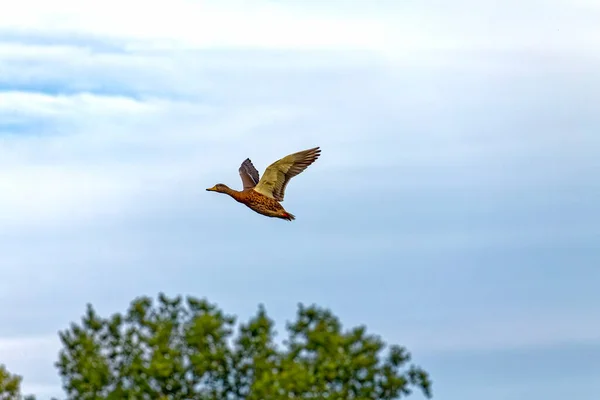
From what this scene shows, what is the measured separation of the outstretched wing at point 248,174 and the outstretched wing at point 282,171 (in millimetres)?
1769

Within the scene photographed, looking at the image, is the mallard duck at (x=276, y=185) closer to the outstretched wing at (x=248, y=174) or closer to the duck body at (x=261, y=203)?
the duck body at (x=261, y=203)

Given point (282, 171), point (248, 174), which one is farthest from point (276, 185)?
point (248, 174)

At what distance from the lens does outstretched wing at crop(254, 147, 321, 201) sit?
48.9 meters

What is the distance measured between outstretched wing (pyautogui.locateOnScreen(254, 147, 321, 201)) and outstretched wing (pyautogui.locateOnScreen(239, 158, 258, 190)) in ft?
5.80

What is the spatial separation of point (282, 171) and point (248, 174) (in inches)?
213

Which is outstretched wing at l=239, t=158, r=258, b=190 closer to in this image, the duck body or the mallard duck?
the duck body

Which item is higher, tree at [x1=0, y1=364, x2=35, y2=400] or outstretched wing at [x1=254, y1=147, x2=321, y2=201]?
outstretched wing at [x1=254, y1=147, x2=321, y2=201]

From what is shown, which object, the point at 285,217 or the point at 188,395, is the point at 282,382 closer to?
the point at 188,395

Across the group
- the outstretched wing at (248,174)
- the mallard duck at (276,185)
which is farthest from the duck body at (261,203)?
the outstretched wing at (248,174)

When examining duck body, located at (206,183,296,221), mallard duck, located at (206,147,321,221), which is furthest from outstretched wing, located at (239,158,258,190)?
mallard duck, located at (206,147,321,221)

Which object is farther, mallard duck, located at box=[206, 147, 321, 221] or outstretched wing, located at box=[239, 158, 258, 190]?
outstretched wing, located at box=[239, 158, 258, 190]

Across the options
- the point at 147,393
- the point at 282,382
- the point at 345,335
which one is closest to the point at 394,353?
the point at 345,335

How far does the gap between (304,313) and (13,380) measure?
892 cm

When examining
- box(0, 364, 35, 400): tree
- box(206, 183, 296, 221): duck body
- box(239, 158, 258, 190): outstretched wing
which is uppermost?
box(239, 158, 258, 190): outstretched wing
